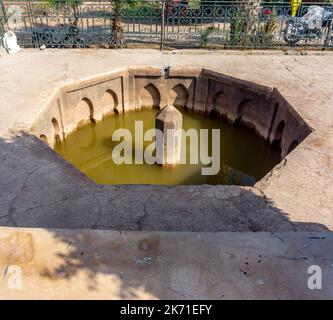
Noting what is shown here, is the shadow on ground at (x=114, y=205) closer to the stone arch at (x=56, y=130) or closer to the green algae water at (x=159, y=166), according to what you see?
the green algae water at (x=159, y=166)

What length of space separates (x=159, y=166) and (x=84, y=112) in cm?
335

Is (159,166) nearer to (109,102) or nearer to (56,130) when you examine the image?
(56,130)

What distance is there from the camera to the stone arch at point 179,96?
10.4 metres

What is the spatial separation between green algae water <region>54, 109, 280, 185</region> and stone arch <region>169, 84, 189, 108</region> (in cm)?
36

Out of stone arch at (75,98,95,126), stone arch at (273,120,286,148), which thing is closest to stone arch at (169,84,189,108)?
stone arch at (75,98,95,126)

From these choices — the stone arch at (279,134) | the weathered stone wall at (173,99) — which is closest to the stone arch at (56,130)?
the weathered stone wall at (173,99)

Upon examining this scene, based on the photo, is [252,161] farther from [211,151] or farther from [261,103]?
[261,103]

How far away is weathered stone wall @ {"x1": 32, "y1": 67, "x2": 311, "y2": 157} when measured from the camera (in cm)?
810

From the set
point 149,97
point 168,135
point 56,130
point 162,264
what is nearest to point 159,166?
point 168,135

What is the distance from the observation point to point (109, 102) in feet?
33.2

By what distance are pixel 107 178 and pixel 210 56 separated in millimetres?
5936

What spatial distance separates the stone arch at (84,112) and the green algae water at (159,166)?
0.21m
